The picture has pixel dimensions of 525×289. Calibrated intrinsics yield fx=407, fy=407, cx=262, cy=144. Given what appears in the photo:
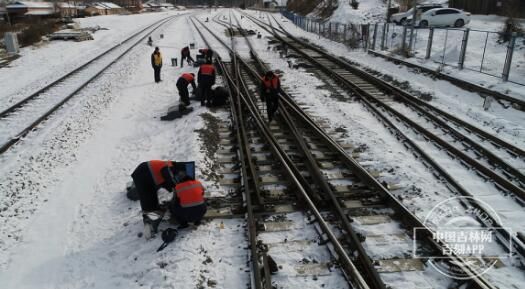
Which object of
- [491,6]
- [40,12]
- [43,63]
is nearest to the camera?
[43,63]

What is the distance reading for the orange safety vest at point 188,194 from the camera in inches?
276

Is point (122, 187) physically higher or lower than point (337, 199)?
lower

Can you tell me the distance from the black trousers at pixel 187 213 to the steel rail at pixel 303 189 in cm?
201

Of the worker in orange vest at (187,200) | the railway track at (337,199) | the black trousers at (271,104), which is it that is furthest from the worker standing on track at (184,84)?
the worker in orange vest at (187,200)

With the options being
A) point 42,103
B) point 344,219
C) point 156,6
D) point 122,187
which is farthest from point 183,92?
point 156,6

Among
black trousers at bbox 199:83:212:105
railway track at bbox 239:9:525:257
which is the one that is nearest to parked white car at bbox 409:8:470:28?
railway track at bbox 239:9:525:257

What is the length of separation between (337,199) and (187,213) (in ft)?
9.67

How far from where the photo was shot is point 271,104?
497 inches

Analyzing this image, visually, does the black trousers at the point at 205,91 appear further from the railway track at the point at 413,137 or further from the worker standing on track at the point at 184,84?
the railway track at the point at 413,137

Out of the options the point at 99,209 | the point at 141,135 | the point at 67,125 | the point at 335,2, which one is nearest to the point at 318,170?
the point at 99,209

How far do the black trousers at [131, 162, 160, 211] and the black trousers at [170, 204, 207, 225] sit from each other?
48cm

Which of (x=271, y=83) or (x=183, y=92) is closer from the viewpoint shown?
(x=271, y=83)

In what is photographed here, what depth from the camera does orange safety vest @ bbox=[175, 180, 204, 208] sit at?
7020mm

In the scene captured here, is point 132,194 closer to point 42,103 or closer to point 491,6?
point 42,103
